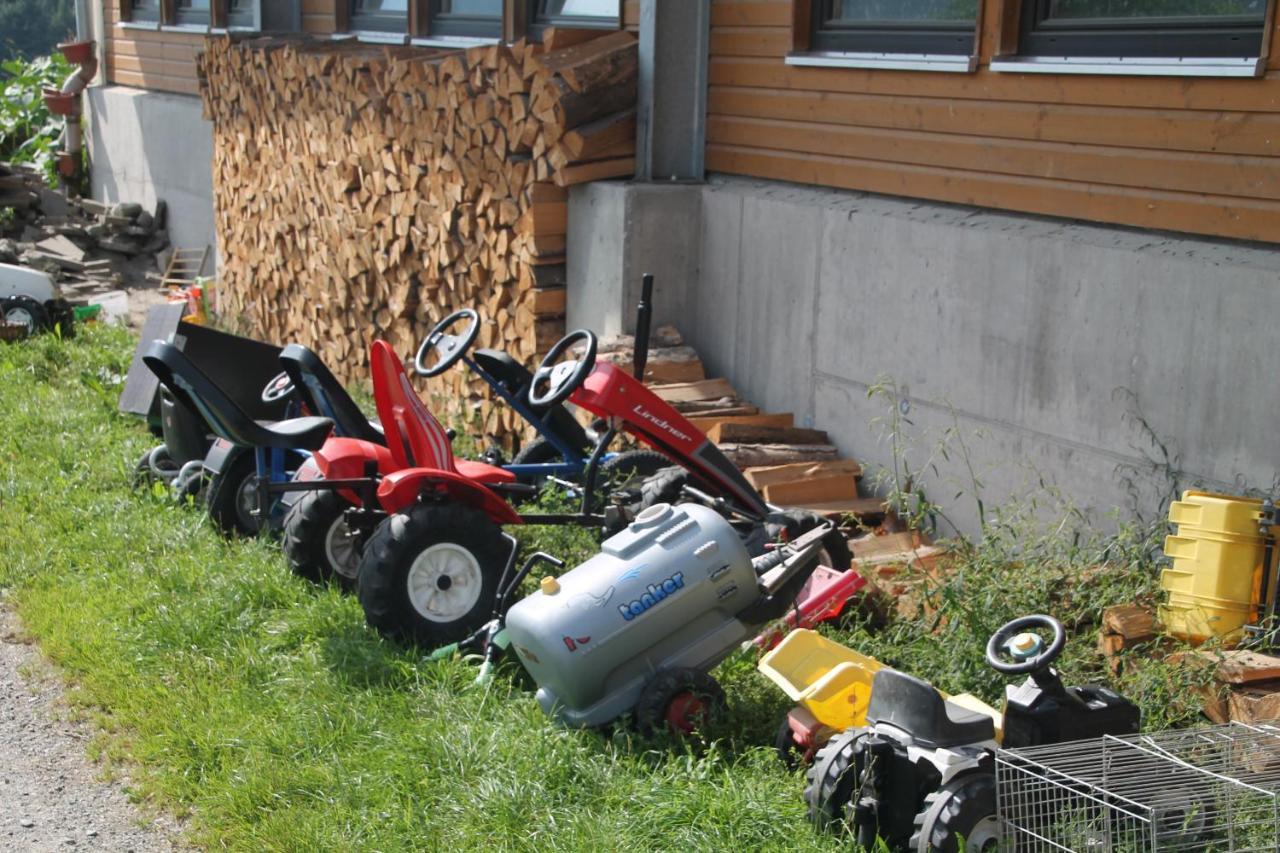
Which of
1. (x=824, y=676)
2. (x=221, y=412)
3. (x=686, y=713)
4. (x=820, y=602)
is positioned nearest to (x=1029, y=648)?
(x=824, y=676)

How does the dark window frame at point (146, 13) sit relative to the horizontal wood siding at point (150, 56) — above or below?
above

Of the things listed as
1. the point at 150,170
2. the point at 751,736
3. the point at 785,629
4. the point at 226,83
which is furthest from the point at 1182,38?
the point at 150,170

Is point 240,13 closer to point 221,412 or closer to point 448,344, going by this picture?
point 448,344

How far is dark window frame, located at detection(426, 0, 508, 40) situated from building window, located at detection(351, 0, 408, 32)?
0.47 m

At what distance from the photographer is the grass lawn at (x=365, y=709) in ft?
14.9

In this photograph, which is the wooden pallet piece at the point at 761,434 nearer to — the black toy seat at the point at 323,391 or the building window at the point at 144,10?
the black toy seat at the point at 323,391

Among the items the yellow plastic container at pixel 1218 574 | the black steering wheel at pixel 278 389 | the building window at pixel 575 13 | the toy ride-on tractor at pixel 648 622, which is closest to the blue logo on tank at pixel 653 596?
the toy ride-on tractor at pixel 648 622

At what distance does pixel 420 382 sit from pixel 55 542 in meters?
3.32

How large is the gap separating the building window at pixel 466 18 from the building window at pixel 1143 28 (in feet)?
17.1

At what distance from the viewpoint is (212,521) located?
7.52 meters

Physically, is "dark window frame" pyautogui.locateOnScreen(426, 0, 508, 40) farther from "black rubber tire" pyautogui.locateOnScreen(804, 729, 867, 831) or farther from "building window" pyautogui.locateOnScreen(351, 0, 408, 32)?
"black rubber tire" pyautogui.locateOnScreen(804, 729, 867, 831)

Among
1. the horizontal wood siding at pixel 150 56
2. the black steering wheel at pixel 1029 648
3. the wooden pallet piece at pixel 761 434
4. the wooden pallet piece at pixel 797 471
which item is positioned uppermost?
the horizontal wood siding at pixel 150 56

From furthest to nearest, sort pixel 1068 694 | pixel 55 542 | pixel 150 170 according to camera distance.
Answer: pixel 150 170 → pixel 55 542 → pixel 1068 694

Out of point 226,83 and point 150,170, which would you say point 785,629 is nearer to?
point 226,83
